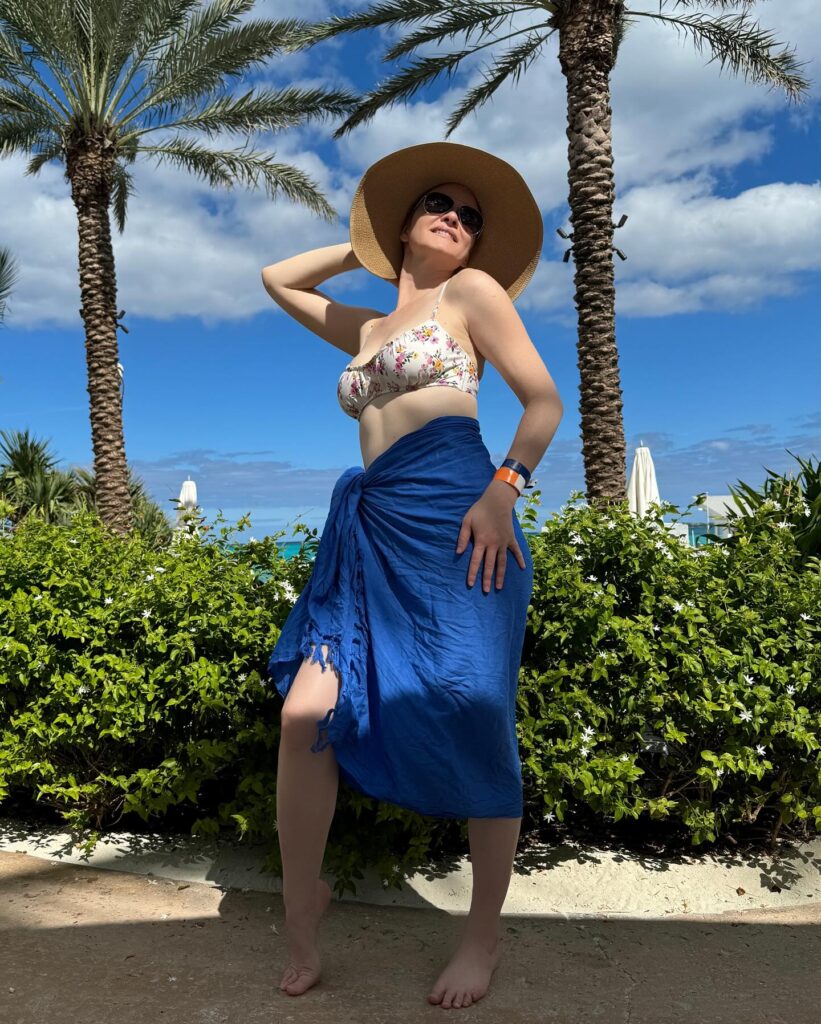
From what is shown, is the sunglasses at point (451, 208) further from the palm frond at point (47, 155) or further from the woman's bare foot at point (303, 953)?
the palm frond at point (47, 155)

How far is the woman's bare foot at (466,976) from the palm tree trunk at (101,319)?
10.9 metres

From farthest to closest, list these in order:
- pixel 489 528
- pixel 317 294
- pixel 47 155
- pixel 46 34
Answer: pixel 47 155, pixel 46 34, pixel 317 294, pixel 489 528

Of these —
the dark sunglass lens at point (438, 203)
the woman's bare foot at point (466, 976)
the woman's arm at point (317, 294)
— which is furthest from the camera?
the woman's arm at point (317, 294)

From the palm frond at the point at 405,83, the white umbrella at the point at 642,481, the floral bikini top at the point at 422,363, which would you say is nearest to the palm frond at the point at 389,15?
the palm frond at the point at 405,83

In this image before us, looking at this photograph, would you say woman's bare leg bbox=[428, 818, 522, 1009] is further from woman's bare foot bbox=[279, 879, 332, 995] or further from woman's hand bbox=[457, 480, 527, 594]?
woman's hand bbox=[457, 480, 527, 594]

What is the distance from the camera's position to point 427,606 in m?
2.57

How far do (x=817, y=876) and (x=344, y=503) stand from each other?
2.64 m

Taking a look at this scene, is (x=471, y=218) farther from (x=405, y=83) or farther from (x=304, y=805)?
(x=405, y=83)

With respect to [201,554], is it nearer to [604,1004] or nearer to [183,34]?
[604,1004]

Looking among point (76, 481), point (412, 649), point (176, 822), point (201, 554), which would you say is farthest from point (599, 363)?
point (76, 481)

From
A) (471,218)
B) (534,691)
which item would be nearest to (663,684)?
(534,691)

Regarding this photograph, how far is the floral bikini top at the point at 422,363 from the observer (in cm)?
268

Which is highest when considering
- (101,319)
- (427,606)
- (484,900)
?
(101,319)

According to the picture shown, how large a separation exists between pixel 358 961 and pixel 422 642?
3.78ft
